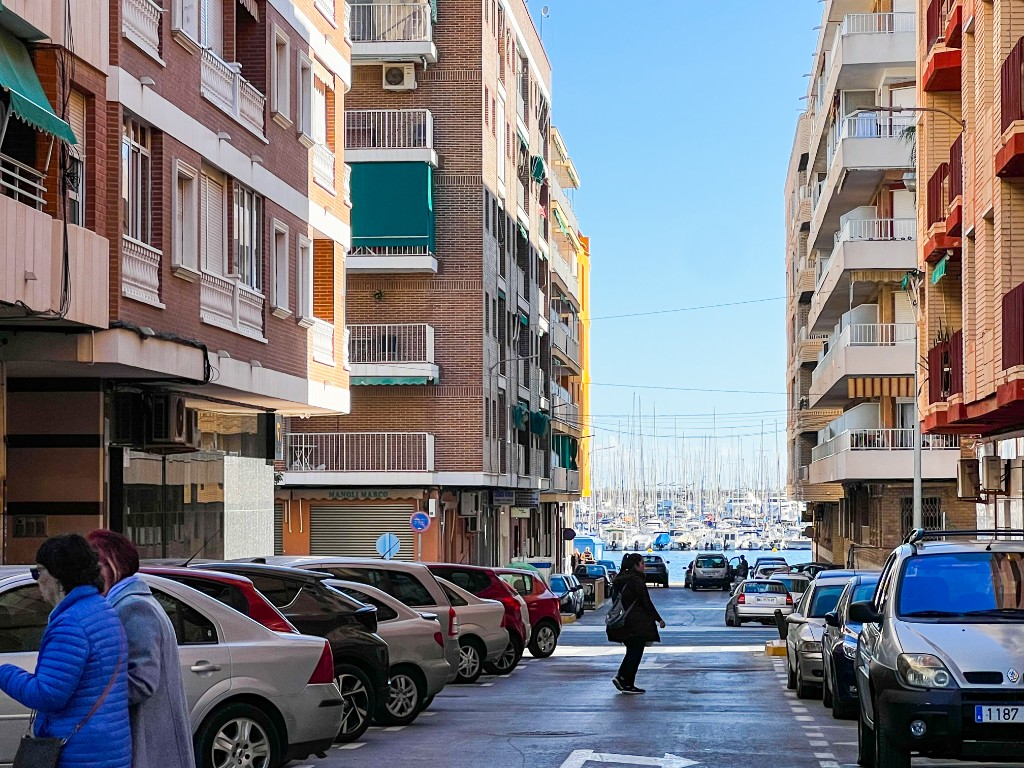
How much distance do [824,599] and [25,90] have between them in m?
12.5

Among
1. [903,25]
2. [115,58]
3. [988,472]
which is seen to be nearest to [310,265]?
[115,58]

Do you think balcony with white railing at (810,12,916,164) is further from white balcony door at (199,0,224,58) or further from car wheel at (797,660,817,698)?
car wheel at (797,660,817,698)

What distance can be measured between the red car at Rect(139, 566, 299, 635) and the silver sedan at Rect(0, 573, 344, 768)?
173mm

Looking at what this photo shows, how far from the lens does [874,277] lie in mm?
48281

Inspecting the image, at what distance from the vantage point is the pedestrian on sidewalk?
2206cm

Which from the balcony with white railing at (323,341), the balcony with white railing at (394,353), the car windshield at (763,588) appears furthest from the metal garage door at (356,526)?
the balcony with white railing at (323,341)

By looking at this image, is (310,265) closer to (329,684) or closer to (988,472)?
(988,472)

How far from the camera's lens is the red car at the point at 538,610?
32.3 m

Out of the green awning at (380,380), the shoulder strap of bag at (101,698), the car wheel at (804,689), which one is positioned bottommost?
the car wheel at (804,689)

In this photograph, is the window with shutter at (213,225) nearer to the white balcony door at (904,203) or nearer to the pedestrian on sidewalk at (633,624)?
the pedestrian on sidewalk at (633,624)

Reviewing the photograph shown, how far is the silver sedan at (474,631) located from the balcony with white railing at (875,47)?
2704 centimetres

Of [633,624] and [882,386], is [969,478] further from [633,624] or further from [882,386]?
[882,386]

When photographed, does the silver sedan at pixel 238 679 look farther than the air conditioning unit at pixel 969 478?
No

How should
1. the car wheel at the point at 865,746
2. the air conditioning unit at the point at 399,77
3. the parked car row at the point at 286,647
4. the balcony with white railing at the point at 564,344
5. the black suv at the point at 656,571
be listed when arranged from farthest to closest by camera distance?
the black suv at the point at 656,571 → the balcony with white railing at the point at 564,344 → the air conditioning unit at the point at 399,77 → the car wheel at the point at 865,746 → the parked car row at the point at 286,647
